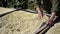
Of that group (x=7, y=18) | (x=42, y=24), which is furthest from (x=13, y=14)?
(x=42, y=24)

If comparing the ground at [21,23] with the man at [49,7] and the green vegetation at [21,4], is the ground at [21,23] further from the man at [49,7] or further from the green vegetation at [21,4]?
the green vegetation at [21,4]

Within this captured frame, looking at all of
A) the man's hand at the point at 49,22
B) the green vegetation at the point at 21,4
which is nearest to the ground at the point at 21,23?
the man's hand at the point at 49,22

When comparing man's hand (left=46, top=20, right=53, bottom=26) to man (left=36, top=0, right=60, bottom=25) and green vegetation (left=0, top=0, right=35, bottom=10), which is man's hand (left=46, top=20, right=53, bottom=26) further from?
green vegetation (left=0, top=0, right=35, bottom=10)

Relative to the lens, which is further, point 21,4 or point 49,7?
point 21,4

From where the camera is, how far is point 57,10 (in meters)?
5.26

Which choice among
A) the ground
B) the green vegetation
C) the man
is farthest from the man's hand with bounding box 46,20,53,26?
the green vegetation

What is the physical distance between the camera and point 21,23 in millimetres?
5836

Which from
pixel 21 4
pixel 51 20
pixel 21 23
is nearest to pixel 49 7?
pixel 51 20

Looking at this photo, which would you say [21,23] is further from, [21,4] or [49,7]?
[21,4]

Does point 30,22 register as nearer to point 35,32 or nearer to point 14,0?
point 35,32

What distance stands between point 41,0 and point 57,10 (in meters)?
0.60

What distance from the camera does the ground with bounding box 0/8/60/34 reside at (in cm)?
548

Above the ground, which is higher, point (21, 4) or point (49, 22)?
point (21, 4)

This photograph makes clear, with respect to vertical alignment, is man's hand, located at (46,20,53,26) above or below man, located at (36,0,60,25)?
below
